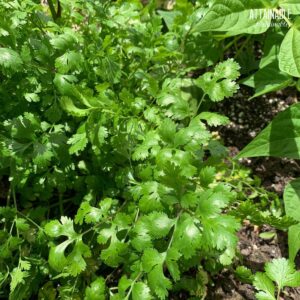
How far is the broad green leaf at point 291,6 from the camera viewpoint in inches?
48.5

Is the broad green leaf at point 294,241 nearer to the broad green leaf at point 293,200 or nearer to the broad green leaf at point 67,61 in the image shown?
the broad green leaf at point 293,200

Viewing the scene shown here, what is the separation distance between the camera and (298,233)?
1337mm

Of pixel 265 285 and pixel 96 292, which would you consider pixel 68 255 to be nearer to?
pixel 96 292

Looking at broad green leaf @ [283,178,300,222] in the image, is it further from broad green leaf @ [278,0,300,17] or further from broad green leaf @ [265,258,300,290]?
broad green leaf @ [278,0,300,17]

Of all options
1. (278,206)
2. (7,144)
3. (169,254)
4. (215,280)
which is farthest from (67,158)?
(278,206)

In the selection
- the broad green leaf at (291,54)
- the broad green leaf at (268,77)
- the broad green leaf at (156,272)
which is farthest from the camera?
the broad green leaf at (268,77)

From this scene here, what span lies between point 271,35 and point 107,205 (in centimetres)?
83

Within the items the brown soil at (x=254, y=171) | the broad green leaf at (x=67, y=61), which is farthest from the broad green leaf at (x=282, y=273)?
the broad green leaf at (x=67, y=61)

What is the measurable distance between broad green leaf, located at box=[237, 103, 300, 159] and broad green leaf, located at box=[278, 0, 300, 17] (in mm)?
270

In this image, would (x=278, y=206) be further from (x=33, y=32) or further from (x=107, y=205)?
(x=33, y=32)

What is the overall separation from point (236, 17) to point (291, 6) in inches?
6.1

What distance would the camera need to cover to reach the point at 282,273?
115cm

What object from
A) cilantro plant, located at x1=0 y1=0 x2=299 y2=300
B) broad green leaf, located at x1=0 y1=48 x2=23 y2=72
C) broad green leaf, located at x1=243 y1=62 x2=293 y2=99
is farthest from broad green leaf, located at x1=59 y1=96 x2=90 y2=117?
broad green leaf, located at x1=243 y1=62 x2=293 y2=99

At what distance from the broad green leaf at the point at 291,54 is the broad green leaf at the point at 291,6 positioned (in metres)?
0.04
